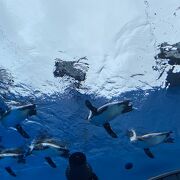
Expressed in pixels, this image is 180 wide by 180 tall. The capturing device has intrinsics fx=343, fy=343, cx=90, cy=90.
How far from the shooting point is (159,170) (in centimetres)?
3603

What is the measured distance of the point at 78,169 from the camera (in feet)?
15.4

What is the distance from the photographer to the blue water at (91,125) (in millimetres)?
16984

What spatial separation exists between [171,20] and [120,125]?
9271mm

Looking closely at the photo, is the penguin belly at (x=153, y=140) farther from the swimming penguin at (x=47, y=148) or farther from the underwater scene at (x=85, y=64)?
the swimming penguin at (x=47, y=148)

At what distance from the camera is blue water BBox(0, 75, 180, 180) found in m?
17.0

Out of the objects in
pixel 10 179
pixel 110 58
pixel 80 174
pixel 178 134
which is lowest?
pixel 80 174

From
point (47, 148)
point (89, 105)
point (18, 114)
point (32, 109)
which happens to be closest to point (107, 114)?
point (89, 105)

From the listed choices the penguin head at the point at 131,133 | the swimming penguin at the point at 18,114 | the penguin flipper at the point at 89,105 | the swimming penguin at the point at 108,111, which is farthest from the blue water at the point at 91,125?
the penguin flipper at the point at 89,105

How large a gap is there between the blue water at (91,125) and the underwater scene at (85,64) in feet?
0.21

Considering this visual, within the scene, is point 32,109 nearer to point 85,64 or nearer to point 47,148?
point 85,64

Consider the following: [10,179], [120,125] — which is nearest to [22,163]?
[10,179]

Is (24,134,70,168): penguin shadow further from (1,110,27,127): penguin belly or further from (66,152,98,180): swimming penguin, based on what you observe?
(66,152,98,180): swimming penguin

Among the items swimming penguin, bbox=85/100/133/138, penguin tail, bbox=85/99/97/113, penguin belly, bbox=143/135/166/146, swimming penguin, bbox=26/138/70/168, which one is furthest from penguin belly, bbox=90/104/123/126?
swimming penguin, bbox=26/138/70/168

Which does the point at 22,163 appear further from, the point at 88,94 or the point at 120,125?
the point at 88,94
